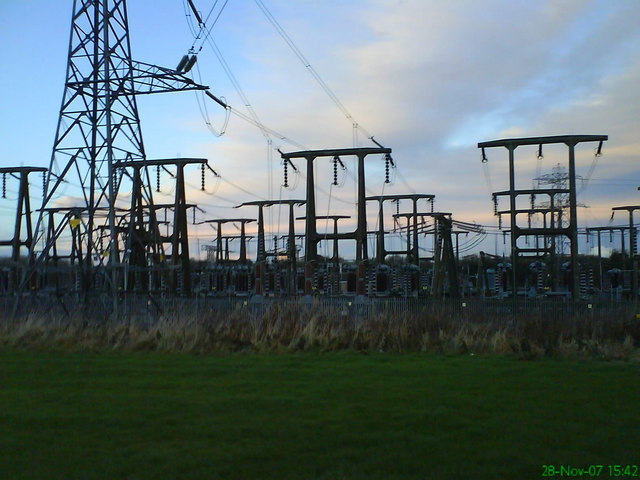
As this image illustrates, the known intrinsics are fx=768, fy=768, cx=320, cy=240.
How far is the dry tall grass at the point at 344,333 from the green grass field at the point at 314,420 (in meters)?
2.76

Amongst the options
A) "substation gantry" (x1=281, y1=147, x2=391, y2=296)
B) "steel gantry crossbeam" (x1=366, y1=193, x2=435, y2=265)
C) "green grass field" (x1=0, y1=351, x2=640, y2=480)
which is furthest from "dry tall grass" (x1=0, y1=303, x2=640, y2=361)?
"steel gantry crossbeam" (x1=366, y1=193, x2=435, y2=265)

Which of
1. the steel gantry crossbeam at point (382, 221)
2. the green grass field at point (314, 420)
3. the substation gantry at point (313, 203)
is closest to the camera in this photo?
the green grass field at point (314, 420)

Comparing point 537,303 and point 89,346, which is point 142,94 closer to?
point 89,346

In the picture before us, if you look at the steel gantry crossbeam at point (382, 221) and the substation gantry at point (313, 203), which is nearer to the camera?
the substation gantry at point (313, 203)

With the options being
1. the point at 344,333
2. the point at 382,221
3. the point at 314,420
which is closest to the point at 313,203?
the point at 382,221

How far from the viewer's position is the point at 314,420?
892cm

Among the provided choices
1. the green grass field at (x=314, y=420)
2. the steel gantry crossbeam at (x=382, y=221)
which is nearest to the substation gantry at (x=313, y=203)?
the steel gantry crossbeam at (x=382, y=221)

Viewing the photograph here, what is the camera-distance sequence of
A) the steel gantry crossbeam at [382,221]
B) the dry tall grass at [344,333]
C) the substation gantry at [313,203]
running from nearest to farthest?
the dry tall grass at [344,333]
the substation gantry at [313,203]
the steel gantry crossbeam at [382,221]

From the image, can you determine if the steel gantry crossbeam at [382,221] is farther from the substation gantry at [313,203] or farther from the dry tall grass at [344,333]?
the dry tall grass at [344,333]

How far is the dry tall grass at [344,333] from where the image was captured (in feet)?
56.2

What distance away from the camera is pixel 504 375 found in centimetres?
1284

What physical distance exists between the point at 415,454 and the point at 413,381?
15.8ft

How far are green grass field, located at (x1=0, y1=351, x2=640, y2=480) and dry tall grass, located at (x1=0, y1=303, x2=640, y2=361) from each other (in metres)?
2.76

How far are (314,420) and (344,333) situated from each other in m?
9.41
